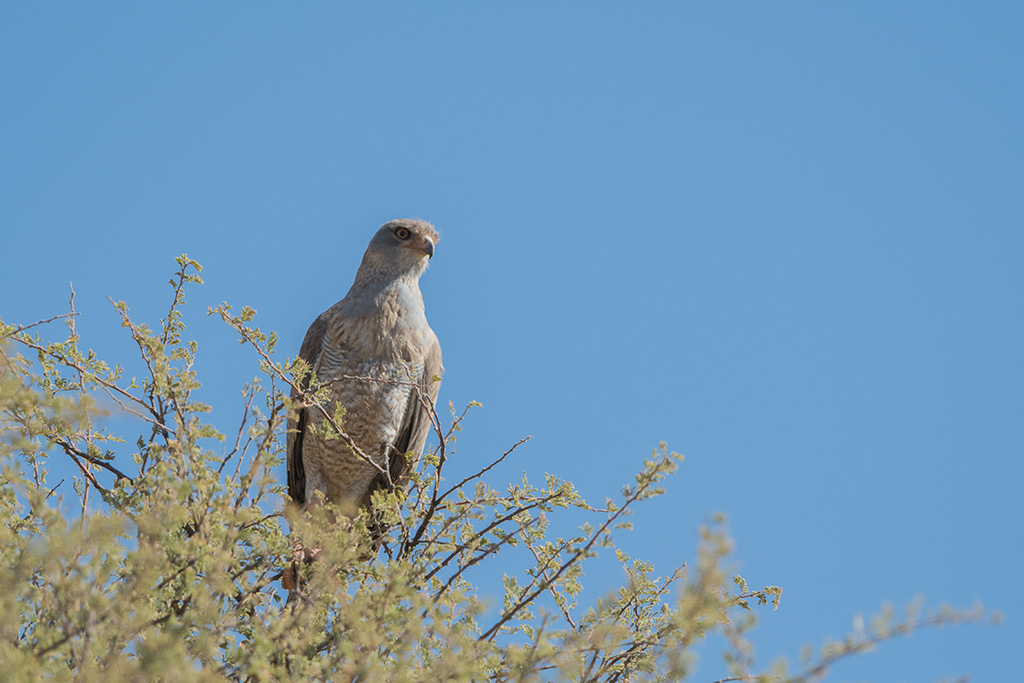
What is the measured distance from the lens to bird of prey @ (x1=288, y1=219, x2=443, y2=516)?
5391 mm

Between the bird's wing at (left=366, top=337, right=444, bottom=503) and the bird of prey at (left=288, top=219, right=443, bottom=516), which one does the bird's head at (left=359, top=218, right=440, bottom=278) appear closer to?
the bird of prey at (left=288, top=219, right=443, bottom=516)

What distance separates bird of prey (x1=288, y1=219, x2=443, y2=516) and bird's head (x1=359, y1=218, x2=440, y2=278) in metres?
0.05

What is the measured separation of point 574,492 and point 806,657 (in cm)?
140

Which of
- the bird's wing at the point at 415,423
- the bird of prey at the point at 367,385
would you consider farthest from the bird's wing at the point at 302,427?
the bird's wing at the point at 415,423

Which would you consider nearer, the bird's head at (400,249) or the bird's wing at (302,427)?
the bird's wing at (302,427)

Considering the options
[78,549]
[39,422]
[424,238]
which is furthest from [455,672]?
[424,238]

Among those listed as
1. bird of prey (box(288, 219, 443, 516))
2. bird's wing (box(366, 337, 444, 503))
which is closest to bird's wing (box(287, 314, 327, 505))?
bird of prey (box(288, 219, 443, 516))

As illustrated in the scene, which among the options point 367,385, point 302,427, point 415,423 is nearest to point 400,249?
point 367,385

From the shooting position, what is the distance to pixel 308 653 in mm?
2727

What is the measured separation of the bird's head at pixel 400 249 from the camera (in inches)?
234

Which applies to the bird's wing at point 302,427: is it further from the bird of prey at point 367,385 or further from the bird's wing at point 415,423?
the bird's wing at point 415,423

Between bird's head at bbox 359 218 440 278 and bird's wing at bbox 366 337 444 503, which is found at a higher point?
bird's head at bbox 359 218 440 278

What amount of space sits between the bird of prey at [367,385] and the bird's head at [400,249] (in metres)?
0.05

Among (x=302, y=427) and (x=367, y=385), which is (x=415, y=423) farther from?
(x=302, y=427)
